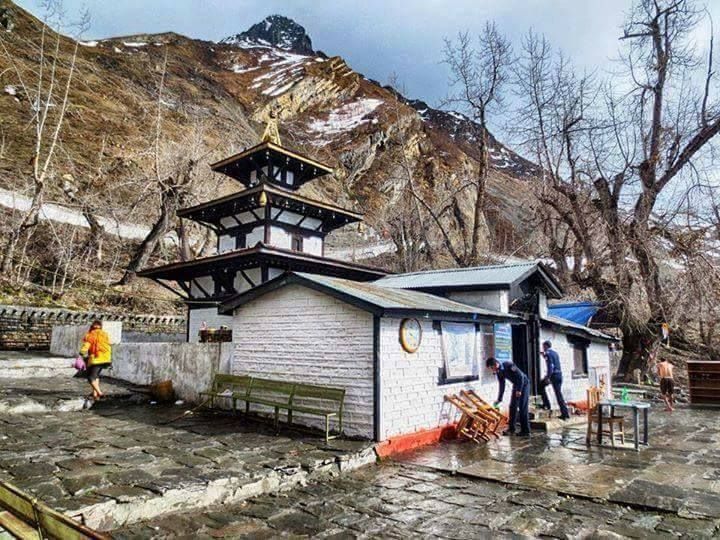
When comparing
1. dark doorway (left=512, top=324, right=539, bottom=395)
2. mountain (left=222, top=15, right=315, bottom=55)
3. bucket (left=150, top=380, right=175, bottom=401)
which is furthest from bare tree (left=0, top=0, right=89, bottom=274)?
mountain (left=222, top=15, right=315, bottom=55)

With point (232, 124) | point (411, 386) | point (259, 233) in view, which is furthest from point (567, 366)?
point (232, 124)

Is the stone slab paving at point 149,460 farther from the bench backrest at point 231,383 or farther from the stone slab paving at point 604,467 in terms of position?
the stone slab paving at point 604,467

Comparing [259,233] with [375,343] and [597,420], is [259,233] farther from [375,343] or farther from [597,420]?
[597,420]

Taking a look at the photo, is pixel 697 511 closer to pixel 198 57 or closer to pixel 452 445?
pixel 452 445

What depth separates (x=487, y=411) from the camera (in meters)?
10.2

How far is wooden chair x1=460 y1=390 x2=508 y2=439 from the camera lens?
33.0 ft

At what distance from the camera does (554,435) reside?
35.6 feet

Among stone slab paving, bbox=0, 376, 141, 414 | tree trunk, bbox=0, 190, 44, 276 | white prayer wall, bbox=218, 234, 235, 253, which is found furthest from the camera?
tree trunk, bbox=0, 190, 44, 276

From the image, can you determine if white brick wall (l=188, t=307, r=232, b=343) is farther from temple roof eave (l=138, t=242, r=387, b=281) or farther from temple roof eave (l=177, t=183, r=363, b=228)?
temple roof eave (l=177, t=183, r=363, b=228)

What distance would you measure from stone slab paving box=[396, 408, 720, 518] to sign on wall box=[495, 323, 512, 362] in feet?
7.19

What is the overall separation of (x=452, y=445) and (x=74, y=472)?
662 centimetres

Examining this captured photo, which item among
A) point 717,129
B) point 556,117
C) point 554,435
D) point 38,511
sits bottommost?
point 554,435

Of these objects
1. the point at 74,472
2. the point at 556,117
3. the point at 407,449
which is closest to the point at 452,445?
the point at 407,449

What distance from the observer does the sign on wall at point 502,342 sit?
1220cm
